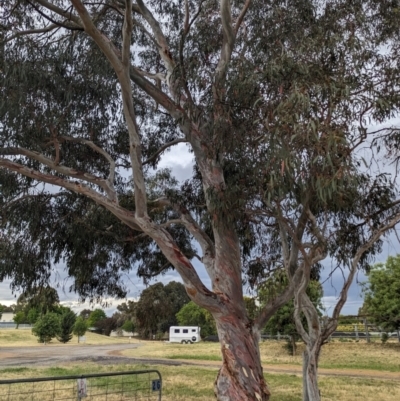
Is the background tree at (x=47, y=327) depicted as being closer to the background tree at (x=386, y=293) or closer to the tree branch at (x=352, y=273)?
the background tree at (x=386, y=293)

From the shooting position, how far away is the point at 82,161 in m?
9.97

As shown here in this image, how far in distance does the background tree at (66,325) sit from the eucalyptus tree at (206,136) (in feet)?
128

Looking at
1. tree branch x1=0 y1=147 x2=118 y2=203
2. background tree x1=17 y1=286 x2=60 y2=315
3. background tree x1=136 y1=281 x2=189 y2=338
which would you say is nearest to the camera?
tree branch x1=0 y1=147 x2=118 y2=203

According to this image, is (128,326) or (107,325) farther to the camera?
(107,325)

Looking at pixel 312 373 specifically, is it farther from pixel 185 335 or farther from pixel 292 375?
pixel 185 335

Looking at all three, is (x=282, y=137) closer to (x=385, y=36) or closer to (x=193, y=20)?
(x=385, y=36)

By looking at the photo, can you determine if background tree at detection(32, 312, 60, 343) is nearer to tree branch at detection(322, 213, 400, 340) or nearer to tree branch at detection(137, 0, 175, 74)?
tree branch at detection(137, 0, 175, 74)

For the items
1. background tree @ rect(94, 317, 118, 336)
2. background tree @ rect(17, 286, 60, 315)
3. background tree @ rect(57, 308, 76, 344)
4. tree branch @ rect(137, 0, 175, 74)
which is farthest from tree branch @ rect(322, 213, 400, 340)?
background tree @ rect(94, 317, 118, 336)

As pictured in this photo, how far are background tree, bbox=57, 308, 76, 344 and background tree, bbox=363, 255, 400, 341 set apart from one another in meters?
31.5

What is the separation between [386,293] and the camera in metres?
25.1

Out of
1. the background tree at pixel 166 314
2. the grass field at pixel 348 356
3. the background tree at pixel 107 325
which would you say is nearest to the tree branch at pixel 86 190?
the grass field at pixel 348 356

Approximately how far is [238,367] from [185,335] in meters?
39.7

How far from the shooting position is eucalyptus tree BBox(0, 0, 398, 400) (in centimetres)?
630

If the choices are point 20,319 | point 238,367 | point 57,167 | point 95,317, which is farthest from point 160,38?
point 20,319
